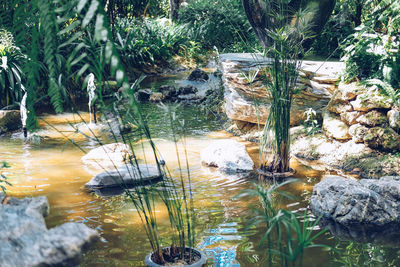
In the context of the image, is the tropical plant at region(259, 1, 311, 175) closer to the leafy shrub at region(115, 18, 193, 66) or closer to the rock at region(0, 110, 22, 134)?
the rock at region(0, 110, 22, 134)

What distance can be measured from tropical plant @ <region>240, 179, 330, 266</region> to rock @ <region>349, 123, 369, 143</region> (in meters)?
1.34

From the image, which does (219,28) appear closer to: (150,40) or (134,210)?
(150,40)

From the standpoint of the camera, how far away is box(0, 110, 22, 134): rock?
5.78 meters

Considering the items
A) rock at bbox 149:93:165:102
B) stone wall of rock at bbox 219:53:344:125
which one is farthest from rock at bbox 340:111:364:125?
rock at bbox 149:93:165:102

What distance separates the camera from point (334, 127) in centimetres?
488

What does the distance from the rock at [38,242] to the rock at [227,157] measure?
274 cm

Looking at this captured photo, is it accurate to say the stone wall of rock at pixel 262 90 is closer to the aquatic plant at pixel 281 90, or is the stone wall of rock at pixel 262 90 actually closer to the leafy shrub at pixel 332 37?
the aquatic plant at pixel 281 90

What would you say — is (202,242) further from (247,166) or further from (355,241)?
(247,166)

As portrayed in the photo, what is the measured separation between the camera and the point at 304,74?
550cm

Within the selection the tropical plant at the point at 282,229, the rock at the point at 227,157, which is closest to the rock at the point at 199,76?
the rock at the point at 227,157

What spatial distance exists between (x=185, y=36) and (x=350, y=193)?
10098mm

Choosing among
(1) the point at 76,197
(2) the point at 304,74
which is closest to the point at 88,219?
(1) the point at 76,197

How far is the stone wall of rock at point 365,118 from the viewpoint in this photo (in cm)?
439

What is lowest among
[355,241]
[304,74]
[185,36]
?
[355,241]
